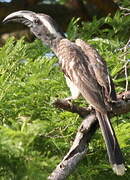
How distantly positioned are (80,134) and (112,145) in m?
0.15

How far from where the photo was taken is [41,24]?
3.25 m

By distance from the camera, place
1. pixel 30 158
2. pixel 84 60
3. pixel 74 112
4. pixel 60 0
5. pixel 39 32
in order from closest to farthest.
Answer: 1. pixel 30 158
2. pixel 74 112
3. pixel 84 60
4. pixel 39 32
5. pixel 60 0

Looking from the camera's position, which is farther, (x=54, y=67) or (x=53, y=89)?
(x=54, y=67)

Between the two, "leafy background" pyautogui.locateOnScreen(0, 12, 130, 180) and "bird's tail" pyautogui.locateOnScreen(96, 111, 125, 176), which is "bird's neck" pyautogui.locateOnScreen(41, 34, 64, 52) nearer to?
"leafy background" pyautogui.locateOnScreen(0, 12, 130, 180)

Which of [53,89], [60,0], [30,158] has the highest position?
[30,158]

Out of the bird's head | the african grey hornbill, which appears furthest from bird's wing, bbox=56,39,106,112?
the bird's head

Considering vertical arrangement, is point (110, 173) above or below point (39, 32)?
below

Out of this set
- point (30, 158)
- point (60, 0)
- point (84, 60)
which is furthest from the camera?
point (60, 0)

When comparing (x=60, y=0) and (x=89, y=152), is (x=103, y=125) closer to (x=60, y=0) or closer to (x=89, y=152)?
(x=89, y=152)

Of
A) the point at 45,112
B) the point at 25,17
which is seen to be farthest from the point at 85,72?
the point at 25,17

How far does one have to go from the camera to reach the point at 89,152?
236cm

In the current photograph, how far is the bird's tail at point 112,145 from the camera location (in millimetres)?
2215

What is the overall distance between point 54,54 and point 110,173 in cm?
124

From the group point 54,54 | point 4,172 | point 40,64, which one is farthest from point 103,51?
point 4,172
